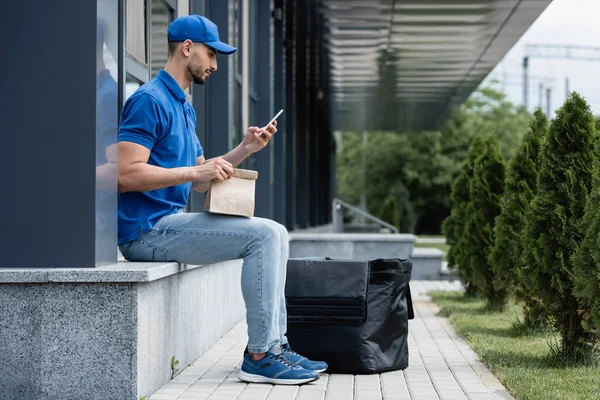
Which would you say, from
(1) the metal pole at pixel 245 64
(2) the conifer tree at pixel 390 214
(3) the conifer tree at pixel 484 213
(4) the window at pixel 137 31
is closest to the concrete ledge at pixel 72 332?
(4) the window at pixel 137 31

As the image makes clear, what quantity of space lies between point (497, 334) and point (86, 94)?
4.75 m

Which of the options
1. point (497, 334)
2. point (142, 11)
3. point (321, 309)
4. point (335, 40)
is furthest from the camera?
point (335, 40)

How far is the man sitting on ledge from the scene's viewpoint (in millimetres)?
5441

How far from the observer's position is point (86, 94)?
484cm

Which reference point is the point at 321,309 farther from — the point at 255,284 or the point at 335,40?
the point at 335,40

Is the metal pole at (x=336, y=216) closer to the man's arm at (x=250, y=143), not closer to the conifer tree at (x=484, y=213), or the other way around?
the conifer tree at (x=484, y=213)

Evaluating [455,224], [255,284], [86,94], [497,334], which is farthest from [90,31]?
[455,224]

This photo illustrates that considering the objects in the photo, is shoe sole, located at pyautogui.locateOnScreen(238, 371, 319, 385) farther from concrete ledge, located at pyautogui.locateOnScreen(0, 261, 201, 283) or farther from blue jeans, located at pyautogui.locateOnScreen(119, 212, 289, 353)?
concrete ledge, located at pyautogui.locateOnScreen(0, 261, 201, 283)

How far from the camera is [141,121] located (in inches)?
212

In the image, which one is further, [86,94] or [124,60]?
[124,60]

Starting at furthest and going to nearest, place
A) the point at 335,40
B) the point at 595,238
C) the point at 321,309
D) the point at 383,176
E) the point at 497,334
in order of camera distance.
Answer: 1. the point at 383,176
2. the point at 335,40
3. the point at 497,334
4. the point at 321,309
5. the point at 595,238

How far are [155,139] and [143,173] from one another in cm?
29

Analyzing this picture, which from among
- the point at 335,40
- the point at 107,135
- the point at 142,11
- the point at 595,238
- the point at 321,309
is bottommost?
the point at 321,309

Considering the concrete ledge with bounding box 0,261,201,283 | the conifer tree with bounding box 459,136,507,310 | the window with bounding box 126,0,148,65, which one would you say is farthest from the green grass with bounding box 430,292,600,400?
the window with bounding box 126,0,148,65
